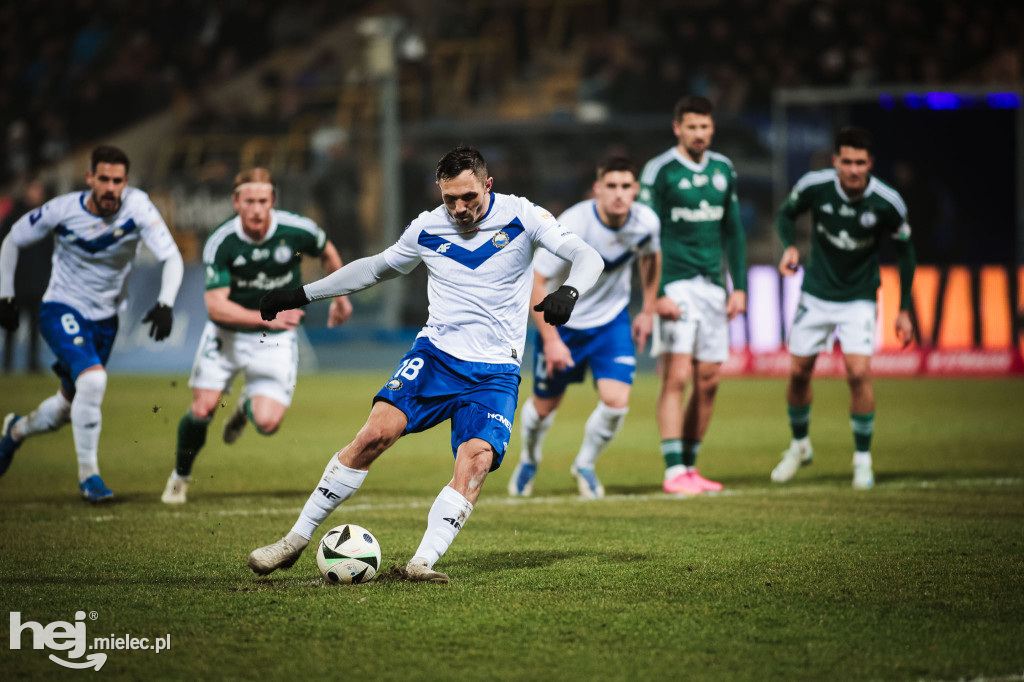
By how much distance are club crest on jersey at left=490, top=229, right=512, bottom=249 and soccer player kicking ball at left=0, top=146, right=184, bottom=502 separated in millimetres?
2987

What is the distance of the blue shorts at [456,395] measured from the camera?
5.32 m

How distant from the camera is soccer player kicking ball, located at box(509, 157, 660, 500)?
311 inches

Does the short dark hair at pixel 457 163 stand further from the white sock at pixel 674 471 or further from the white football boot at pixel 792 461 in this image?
the white football boot at pixel 792 461

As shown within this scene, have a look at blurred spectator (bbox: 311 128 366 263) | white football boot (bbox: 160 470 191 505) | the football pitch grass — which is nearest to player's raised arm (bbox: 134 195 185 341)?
white football boot (bbox: 160 470 191 505)

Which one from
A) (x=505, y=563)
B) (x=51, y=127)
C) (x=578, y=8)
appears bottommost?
(x=505, y=563)

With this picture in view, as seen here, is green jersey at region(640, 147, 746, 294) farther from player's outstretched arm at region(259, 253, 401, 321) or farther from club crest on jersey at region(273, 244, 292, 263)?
player's outstretched arm at region(259, 253, 401, 321)

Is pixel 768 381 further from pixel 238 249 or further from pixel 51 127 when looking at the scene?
pixel 51 127

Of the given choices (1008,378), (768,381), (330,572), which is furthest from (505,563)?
(1008,378)

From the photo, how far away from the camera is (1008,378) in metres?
16.0

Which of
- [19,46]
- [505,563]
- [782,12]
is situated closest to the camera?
[505,563]

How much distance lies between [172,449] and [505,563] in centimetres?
602

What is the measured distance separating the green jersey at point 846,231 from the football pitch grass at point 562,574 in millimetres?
1369

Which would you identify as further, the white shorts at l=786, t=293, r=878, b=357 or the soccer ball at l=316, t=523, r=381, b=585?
the white shorts at l=786, t=293, r=878, b=357

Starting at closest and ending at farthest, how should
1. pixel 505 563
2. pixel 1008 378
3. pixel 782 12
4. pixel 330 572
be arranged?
pixel 330 572 < pixel 505 563 < pixel 1008 378 < pixel 782 12
